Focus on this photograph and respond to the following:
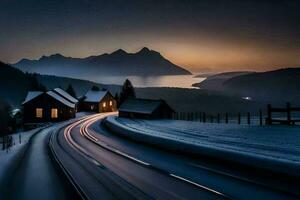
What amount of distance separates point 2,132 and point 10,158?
30.1 meters

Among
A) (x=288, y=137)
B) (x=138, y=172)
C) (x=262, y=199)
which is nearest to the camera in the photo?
(x=262, y=199)

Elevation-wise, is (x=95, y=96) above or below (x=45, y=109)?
above

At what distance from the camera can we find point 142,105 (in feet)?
216

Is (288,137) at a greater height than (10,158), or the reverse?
(288,137)

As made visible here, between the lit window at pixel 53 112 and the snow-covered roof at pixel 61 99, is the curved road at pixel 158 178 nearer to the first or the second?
the lit window at pixel 53 112

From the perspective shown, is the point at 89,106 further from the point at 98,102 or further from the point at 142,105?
the point at 142,105

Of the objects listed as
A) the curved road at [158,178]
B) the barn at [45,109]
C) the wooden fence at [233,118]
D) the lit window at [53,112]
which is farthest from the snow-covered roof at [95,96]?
the curved road at [158,178]

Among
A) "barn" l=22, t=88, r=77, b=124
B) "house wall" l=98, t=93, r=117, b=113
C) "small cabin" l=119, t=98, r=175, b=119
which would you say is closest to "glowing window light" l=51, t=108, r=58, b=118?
"barn" l=22, t=88, r=77, b=124

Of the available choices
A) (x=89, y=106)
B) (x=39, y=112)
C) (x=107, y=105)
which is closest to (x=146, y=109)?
(x=39, y=112)

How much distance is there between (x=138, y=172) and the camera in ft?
60.8

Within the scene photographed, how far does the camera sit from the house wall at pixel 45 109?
7675cm

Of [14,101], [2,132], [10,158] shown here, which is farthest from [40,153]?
[14,101]

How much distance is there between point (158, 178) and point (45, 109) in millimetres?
64584

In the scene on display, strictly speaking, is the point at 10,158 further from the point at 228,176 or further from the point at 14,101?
the point at 14,101
